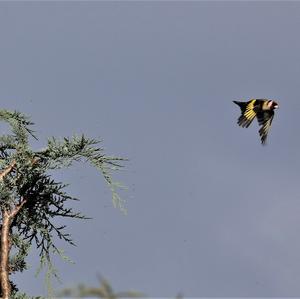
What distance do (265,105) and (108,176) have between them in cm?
913

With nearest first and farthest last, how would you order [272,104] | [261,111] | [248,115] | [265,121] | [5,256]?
[5,256], [248,115], [272,104], [261,111], [265,121]

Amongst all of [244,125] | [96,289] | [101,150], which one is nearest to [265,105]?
[244,125]

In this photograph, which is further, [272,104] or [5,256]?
[272,104]

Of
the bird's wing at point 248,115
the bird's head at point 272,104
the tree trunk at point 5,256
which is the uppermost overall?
the bird's head at point 272,104

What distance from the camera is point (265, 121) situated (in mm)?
17031

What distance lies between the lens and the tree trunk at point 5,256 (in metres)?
7.03

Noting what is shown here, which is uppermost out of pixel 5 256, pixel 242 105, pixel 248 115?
pixel 242 105

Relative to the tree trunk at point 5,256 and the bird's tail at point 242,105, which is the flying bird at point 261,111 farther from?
the tree trunk at point 5,256

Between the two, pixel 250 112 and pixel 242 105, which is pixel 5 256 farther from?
pixel 242 105

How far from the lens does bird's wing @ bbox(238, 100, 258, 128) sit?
16.2 metres

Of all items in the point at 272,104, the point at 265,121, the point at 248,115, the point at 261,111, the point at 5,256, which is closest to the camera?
the point at 5,256

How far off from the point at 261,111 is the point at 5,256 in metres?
11.0

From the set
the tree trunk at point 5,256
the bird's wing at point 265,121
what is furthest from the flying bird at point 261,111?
the tree trunk at point 5,256

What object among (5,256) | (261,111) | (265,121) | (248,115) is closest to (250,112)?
(248,115)
